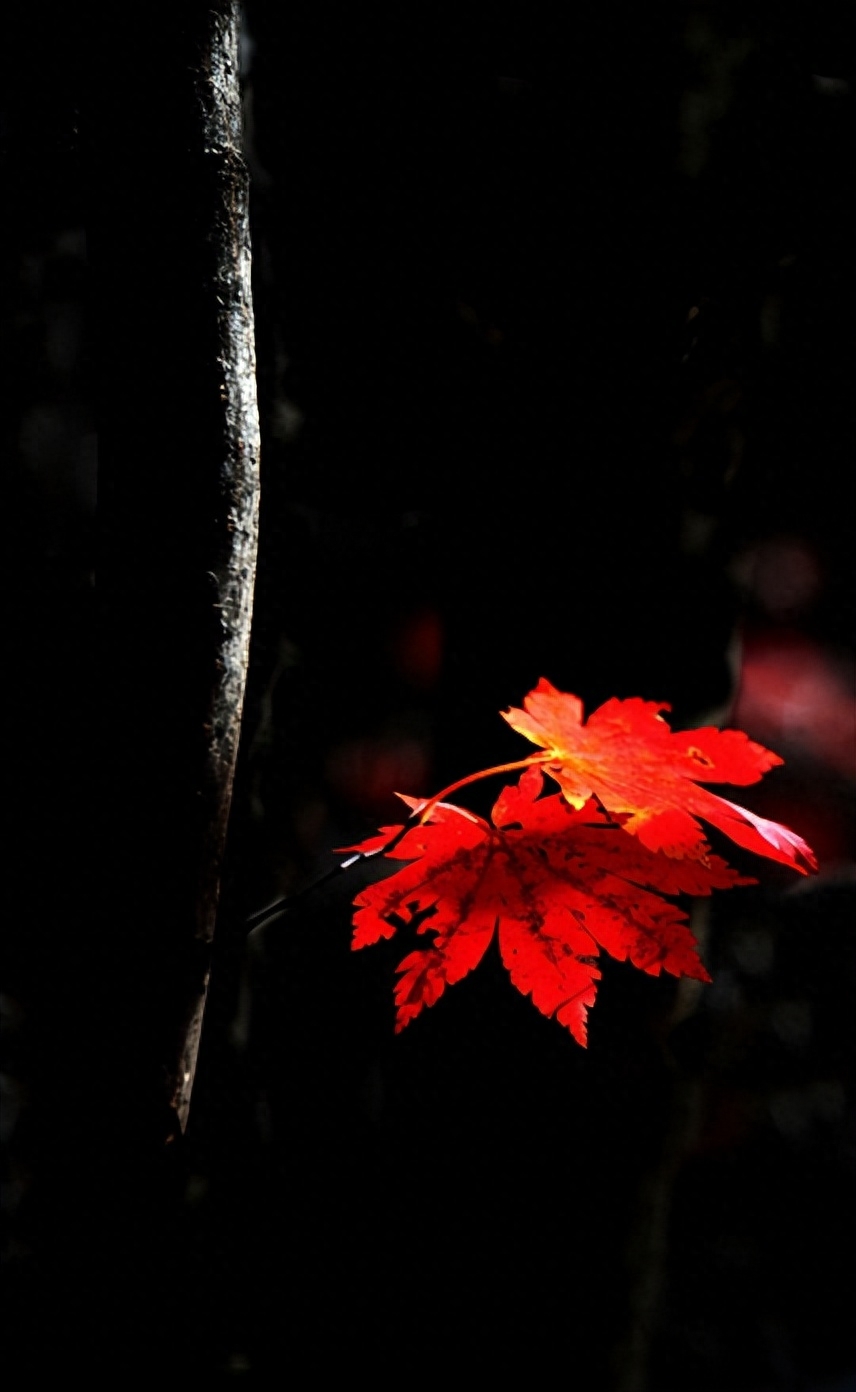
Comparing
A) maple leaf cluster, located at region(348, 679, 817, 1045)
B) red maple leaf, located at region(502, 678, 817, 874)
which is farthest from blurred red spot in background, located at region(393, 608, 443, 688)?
maple leaf cluster, located at region(348, 679, 817, 1045)

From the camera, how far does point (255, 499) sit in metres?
0.90

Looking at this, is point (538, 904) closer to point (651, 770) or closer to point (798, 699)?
point (651, 770)

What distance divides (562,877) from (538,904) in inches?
1.9

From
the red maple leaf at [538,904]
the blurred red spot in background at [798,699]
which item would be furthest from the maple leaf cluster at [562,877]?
the blurred red spot in background at [798,699]

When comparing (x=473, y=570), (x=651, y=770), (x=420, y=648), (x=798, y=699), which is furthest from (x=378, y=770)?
(x=798, y=699)

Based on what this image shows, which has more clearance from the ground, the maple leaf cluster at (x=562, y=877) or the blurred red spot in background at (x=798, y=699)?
the blurred red spot in background at (x=798, y=699)

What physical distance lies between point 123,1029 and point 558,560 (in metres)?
1.18

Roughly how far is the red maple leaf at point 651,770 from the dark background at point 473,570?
0.30 m

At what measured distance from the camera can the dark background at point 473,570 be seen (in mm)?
1620

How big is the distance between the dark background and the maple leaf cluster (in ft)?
1.73

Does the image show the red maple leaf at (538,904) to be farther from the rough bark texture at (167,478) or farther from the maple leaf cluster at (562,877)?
the rough bark texture at (167,478)

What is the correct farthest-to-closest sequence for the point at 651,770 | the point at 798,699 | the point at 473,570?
the point at 798,699
the point at 473,570
the point at 651,770

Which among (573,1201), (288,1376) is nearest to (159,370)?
(573,1201)

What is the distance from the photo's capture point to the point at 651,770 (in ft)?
4.00
